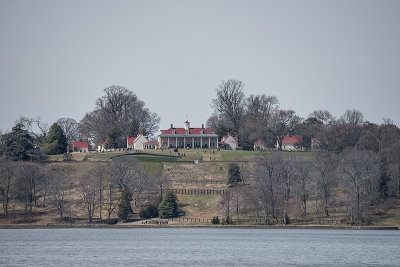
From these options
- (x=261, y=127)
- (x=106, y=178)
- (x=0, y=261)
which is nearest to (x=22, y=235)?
(x=0, y=261)

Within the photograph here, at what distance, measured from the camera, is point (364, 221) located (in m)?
90.6

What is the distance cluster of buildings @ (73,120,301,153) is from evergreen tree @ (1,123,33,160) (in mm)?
30557

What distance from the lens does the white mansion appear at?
165500 mm

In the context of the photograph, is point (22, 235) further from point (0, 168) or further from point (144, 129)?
point (144, 129)

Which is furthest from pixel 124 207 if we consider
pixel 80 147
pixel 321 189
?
pixel 80 147

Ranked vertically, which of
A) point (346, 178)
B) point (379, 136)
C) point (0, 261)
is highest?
point (379, 136)

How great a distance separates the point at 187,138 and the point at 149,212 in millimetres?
67324

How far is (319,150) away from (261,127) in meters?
21.6

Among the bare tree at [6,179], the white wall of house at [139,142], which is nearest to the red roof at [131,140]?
the white wall of house at [139,142]

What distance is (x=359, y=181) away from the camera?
9600 centimetres

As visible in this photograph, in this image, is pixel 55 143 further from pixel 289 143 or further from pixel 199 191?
pixel 289 143

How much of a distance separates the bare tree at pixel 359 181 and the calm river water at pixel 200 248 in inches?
189

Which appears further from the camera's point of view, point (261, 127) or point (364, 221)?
point (261, 127)

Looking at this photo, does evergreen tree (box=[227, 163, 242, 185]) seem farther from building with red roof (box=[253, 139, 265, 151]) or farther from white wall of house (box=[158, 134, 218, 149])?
white wall of house (box=[158, 134, 218, 149])
